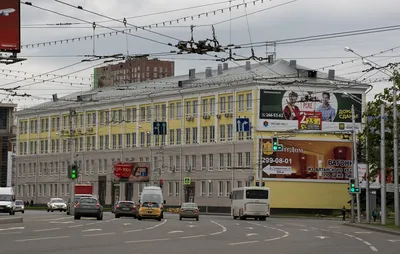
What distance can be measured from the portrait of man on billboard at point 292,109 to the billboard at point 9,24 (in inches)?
2317

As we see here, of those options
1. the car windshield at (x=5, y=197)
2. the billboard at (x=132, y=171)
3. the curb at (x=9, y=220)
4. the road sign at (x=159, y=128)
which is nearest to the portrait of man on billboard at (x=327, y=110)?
the road sign at (x=159, y=128)

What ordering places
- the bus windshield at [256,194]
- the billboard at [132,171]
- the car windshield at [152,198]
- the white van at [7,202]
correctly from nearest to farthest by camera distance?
the white van at [7,202], the car windshield at [152,198], the bus windshield at [256,194], the billboard at [132,171]

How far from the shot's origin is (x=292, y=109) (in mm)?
107812

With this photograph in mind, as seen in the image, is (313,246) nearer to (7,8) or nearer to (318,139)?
(7,8)

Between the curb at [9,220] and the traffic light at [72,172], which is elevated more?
the traffic light at [72,172]

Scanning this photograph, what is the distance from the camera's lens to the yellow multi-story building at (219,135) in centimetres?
10756

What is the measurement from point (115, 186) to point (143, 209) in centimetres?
5817

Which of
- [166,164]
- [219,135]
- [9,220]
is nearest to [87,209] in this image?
[9,220]

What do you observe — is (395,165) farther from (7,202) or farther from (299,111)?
(299,111)

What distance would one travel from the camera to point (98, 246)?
29688mm

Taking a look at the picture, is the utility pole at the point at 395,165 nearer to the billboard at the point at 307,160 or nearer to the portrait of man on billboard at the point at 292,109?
the portrait of man on billboard at the point at 292,109

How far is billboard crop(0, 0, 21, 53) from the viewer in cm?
5112

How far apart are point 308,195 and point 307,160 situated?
374 centimetres

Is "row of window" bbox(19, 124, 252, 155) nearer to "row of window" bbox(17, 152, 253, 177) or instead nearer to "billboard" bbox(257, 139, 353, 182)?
"row of window" bbox(17, 152, 253, 177)
